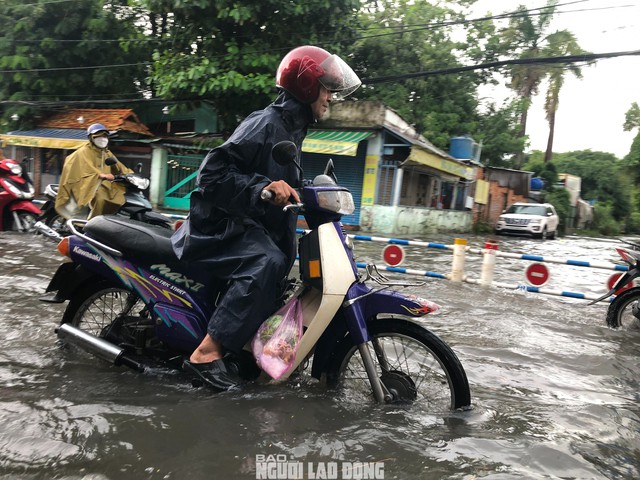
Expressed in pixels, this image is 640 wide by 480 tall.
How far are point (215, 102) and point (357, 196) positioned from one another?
5.23 m

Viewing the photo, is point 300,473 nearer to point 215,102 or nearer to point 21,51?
point 215,102

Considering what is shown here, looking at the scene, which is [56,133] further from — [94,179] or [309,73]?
[309,73]

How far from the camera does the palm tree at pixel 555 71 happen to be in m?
27.1

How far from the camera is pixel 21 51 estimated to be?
A: 1642 centimetres

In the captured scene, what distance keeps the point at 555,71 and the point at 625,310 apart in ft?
95.5

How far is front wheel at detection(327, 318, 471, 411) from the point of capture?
98.5 inches

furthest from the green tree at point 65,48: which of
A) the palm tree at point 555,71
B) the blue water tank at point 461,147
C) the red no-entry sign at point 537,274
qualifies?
the palm tree at point 555,71

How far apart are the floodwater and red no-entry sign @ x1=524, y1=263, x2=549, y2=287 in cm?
→ 254

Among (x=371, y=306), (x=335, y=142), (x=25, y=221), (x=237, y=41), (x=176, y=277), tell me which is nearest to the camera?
(x=371, y=306)

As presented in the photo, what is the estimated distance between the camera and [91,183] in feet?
22.1

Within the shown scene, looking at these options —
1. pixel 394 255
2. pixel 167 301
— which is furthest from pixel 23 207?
pixel 167 301

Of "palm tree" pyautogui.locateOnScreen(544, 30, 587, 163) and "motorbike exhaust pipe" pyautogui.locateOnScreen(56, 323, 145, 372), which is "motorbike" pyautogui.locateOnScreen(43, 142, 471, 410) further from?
"palm tree" pyautogui.locateOnScreen(544, 30, 587, 163)

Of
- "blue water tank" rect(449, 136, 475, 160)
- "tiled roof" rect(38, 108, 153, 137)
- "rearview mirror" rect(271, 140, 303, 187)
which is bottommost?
"rearview mirror" rect(271, 140, 303, 187)

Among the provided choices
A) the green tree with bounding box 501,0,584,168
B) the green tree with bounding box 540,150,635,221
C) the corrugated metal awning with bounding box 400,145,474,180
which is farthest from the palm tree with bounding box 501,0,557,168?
the green tree with bounding box 540,150,635,221
